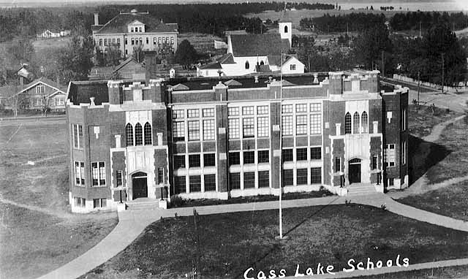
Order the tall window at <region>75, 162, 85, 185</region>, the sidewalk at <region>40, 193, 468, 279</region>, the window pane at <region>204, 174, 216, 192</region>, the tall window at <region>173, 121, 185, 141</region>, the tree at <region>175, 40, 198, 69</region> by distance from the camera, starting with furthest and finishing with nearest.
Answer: the tree at <region>175, 40, 198, 69</region> → the window pane at <region>204, 174, 216, 192</region> → the tall window at <region>173, 121, 185, 141</region> → the tall window at <region>75, 162, 85, 185</region> → the sidewalk at <region>40, 193, 468, 279</region>

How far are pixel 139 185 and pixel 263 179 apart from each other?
10.3 metres

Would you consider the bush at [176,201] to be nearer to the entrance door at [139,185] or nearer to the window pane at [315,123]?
the entrance door at [139,185]

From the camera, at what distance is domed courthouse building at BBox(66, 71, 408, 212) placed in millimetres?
54688

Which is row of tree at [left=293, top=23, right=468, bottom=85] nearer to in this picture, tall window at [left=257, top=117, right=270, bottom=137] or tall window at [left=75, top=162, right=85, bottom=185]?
tall window at [left=257, top=117, right=270, bottom=137]

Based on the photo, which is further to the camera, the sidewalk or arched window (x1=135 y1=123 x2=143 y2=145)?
arched window (x1=135 y1=123 x2=143 y2=145)

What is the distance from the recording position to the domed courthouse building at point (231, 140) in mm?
54688

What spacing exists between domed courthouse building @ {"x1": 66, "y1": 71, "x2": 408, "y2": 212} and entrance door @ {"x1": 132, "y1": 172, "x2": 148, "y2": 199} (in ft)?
0.26

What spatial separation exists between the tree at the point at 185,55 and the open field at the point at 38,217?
63.9 metres

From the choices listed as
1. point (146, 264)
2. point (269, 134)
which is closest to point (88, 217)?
Result: point (146, 264)

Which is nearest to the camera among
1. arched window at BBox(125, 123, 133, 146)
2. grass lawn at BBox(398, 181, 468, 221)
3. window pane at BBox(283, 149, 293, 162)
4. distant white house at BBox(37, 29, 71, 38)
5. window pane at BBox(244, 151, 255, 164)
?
grass lawn at BBox(398, 181, 468, 221)

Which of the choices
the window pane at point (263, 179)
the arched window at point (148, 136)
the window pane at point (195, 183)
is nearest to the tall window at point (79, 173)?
the arched window at point (148, 136)

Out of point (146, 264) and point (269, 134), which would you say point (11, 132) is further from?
point (146, 264)

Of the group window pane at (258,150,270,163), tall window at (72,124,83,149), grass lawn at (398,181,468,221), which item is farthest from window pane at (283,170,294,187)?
tall window at (72,124,83,149)

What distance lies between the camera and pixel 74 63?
128500 mm
